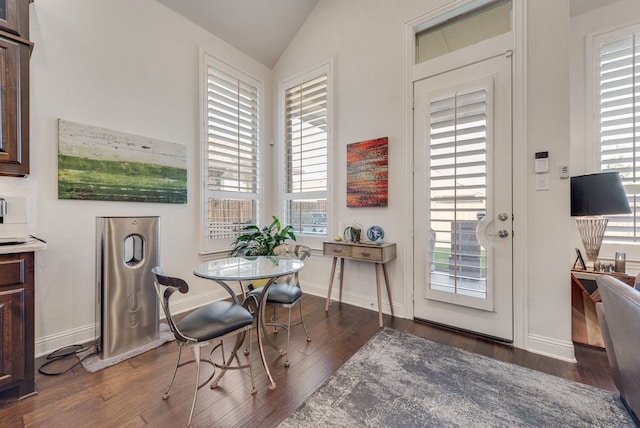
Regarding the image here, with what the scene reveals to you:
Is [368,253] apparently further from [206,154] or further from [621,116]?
[621,116]

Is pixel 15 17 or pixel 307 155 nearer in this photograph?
pixel 15 17

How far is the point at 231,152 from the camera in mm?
3615

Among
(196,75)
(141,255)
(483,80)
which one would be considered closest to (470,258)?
(483,80)

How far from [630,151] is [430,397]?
Answer: 2776 mm

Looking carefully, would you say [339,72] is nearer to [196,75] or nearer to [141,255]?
[196,75]

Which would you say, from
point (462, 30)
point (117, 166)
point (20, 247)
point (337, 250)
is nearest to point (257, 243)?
point (337, 250)

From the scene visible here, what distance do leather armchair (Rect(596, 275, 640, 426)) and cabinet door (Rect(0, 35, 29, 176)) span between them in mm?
3586

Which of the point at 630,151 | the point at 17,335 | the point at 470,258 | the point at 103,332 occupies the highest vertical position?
the point at 630,151

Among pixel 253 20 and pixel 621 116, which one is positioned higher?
pixel 253 20

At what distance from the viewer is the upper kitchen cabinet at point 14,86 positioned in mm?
1726

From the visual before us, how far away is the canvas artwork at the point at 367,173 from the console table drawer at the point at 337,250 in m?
0.55

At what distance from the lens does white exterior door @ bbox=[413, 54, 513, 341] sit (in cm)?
243

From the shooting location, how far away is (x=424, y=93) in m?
2.84

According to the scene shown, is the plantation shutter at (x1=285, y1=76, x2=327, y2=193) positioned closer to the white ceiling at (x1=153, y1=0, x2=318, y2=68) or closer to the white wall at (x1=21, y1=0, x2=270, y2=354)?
the white ceiling at (x1=153, y1=0, x2=318, y2=68)
